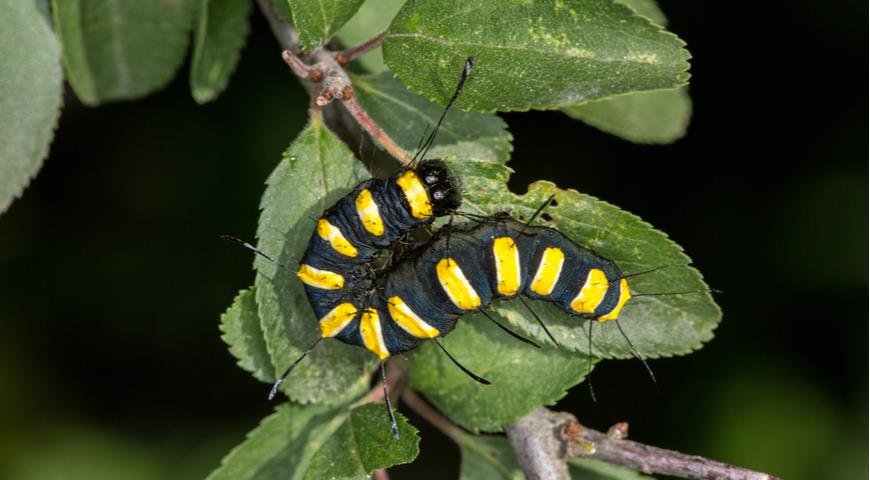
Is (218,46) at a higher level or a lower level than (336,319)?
higher

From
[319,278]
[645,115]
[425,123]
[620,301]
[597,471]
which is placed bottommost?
[597,471]

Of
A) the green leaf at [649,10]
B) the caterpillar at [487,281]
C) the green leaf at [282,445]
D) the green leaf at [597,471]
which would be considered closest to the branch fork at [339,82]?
the caterpillar at [487,281]

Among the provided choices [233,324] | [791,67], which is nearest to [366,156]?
[233,324]

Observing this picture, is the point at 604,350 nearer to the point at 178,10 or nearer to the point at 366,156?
the point at 366,156

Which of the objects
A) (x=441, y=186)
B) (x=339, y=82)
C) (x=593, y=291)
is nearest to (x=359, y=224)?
(x=441, y=186)

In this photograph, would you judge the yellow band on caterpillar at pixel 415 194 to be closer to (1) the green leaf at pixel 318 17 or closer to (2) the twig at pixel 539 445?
(1) the green leaf at pixel 318 17

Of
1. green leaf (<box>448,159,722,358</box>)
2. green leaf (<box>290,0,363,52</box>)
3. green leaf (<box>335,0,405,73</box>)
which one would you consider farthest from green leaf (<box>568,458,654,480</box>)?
green leaf (<box>290,0,363,52</box>)

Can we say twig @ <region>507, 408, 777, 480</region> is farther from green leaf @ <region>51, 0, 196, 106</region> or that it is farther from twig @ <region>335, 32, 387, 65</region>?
green leaf @ <region>51, 0, 196, 106</region>

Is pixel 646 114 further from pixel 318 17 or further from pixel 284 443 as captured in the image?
pixel 284 443
